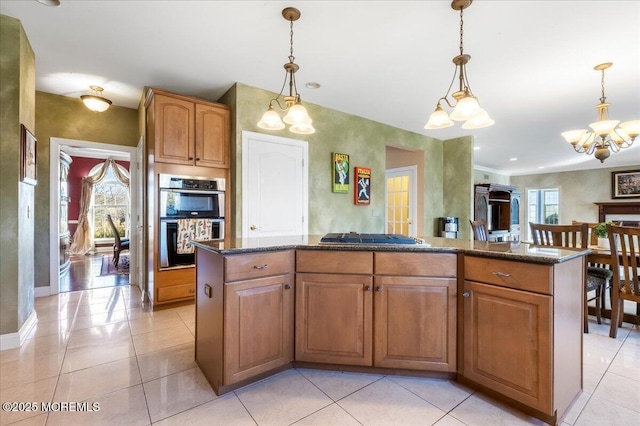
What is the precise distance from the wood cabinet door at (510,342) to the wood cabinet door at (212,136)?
295cm

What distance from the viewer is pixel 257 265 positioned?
1804 mm

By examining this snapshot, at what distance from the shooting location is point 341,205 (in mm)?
4312

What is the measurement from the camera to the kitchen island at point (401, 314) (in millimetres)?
1535

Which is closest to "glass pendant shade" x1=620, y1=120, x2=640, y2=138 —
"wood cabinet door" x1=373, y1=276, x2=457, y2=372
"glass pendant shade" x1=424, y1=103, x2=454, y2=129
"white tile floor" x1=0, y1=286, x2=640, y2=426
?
"white tile floor" x1=0, y1=286, x2=640, y2=426

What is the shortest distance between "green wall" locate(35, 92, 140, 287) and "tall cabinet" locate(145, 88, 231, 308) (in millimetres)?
1277

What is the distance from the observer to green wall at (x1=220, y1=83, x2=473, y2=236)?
3428 millimetres

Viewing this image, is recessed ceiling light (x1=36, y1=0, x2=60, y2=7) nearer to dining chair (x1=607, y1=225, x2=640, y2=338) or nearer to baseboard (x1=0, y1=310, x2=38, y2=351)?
baseboard (x1=0, y1=310, x2=38, y2=351)

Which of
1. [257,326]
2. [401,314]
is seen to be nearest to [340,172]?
[401,314]

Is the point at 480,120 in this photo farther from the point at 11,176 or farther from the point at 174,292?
the point at 11,176

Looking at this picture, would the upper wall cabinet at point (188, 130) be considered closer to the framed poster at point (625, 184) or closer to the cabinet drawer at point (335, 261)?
the cabinet drawer at point (335, 261)

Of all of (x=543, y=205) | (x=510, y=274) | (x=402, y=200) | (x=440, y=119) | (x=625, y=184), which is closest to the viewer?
(x=510, y=274)

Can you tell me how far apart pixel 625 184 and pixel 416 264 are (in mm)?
9376

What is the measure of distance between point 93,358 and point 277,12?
2.96m

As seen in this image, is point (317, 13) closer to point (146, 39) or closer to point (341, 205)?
point (146, 39)
